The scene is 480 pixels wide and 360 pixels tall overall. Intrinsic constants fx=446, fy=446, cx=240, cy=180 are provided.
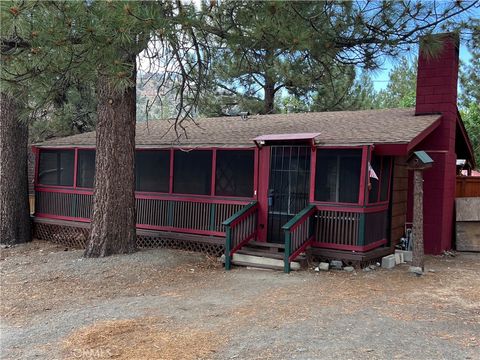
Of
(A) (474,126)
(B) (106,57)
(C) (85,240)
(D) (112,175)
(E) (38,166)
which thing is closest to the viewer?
(B) (106,57)

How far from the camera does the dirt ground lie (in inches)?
169

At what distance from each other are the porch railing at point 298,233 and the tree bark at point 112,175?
312cm

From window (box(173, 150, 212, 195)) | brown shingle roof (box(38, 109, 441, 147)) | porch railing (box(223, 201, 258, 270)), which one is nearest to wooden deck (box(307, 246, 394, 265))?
porch railing (box(223, 201, 258, 270))

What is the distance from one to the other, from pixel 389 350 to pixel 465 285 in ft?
11.7

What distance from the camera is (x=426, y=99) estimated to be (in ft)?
32.0

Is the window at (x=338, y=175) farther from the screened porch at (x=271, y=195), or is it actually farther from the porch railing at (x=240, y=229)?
the porch railing at (x=240, y=229)

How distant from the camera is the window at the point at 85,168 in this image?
11445 mm

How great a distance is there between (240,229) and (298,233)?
1227 mm

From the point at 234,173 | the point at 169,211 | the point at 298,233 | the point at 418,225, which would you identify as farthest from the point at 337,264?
the point at 169,211

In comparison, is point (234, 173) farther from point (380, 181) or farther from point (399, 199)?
point (399, 199)

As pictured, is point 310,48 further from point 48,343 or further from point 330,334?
point 48,343

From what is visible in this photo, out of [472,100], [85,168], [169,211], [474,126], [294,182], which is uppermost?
[472,100]

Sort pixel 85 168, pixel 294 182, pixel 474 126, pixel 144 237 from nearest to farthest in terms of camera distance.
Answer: pixel 294 182 < pixel 144 237 < pixel 85 168 < pixel 474 126

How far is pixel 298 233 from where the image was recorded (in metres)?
7.85
